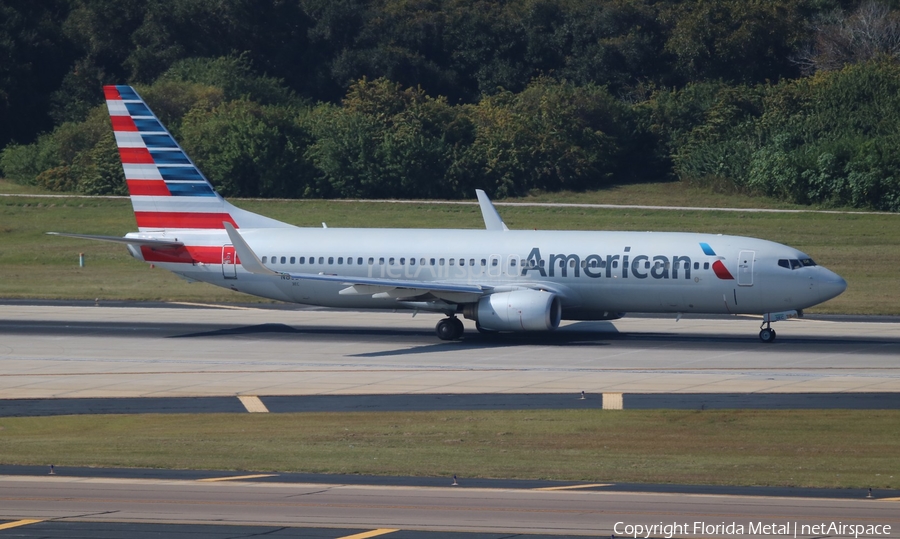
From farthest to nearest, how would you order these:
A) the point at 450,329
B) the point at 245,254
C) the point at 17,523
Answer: the point at 450,329
the point at 245,254
the point at 17,523

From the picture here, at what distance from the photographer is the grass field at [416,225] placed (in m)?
57.8

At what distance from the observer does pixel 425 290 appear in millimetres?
40094

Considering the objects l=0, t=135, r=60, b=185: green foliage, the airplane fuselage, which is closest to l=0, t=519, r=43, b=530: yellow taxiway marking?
the airplane fuselage

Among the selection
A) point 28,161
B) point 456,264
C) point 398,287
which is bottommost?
point 398,287

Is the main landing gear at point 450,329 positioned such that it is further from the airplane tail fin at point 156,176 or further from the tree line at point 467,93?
the tree line at point 467,93

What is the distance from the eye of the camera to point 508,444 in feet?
81.1

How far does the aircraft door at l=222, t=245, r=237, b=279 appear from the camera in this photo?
4350 cm

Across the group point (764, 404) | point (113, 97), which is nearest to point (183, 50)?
point (113, 97)

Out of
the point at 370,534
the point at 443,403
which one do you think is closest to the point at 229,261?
the point at 443,403

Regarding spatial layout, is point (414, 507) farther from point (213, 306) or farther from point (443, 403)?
point (213, 306)

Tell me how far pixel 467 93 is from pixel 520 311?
76.5 meters

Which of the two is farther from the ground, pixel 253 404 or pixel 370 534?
pixel 370 534

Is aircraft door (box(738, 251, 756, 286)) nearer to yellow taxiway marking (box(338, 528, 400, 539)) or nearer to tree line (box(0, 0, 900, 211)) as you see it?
yellow taxiway marking (box(338, 528, 400, 539))

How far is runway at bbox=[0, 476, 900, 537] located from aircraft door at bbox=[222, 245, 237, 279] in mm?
23196
